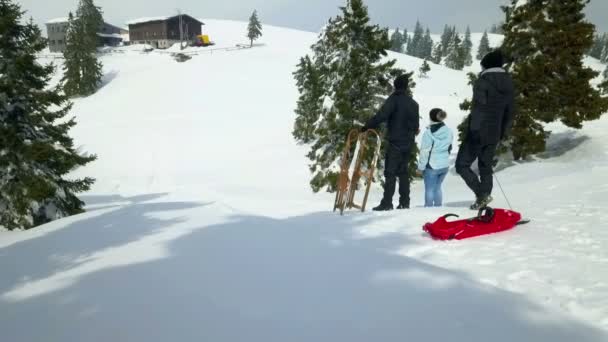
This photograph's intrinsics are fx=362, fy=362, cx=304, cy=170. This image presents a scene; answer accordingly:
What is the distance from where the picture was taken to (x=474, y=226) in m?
4.73

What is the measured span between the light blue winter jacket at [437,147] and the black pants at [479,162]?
2.95 ft

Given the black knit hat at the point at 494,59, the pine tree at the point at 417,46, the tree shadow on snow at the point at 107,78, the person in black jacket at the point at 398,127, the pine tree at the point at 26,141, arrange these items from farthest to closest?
the pine tree at the point at 417,46
the tree shadow on snow at the point at 107,78
the pine tree at the point at 26,141
the person in black jacket at the point at 398,127
the black knit hat at the point at 494,59

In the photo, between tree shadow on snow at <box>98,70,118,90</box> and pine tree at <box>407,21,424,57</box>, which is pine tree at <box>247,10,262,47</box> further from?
pine tree at <box>407,21,424,57</box>

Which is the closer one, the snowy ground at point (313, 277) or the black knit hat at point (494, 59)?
the snowy ground at point (313, 277)

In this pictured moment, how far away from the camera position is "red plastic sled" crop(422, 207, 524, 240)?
15.1ft

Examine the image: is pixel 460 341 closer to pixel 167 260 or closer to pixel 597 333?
pixel 597 333

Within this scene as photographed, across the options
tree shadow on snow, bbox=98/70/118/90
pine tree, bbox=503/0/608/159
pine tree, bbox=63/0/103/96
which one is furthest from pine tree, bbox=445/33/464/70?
pine tree, bbox=503/0/608/159

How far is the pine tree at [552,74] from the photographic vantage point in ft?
52.4

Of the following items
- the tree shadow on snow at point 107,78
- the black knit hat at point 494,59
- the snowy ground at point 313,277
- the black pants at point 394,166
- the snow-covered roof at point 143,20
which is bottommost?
the snowy ground at point 313,277

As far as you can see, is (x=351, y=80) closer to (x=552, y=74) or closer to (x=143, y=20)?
(x=552, y=74)

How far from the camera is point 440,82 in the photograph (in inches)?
2416

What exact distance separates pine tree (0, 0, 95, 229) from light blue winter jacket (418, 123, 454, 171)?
44.6 feet

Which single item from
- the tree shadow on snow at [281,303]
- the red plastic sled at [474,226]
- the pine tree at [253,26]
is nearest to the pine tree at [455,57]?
the pine tree at [253,26]

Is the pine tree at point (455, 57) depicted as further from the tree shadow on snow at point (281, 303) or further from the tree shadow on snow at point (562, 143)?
the tree shadow on snow at point (281, 303)
